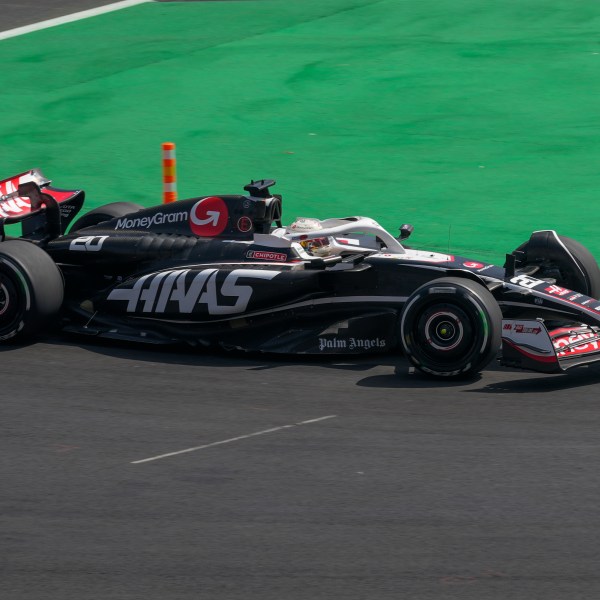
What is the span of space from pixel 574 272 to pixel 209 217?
116 inches

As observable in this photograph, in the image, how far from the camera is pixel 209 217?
10.8 meters

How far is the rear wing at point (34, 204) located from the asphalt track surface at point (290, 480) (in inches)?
57.2

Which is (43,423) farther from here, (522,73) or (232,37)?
(232,37)

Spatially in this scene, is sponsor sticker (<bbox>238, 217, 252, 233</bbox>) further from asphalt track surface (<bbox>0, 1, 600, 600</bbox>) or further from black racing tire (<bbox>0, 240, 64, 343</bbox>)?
black racing tire (<bbox>0, 240, 64, 343</bbox>)

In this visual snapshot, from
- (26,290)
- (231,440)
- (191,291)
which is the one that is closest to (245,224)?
(191,291)

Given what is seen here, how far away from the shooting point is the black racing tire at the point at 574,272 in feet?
34.8

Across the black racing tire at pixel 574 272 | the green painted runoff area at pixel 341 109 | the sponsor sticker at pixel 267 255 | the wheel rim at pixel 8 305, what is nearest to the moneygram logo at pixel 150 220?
the sponsor sticker at pixel 267 255

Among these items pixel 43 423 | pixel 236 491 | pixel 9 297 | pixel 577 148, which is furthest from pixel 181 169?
pixel 236 491

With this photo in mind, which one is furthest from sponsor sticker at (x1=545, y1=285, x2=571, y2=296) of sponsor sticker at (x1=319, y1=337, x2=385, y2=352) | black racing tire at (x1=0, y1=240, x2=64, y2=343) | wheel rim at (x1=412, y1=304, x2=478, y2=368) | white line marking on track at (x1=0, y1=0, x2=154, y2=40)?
white line marking on track at (x1=0, y1=0, x2=154, y2=40)

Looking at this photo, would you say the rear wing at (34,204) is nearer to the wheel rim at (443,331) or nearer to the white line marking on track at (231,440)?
the wheel rim at (443,331)

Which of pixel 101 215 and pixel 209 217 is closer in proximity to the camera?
pixel 209 217

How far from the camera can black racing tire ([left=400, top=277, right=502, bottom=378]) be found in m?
9.21

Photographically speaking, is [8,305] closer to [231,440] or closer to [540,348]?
[231,440]

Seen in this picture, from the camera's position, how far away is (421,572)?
614cm
